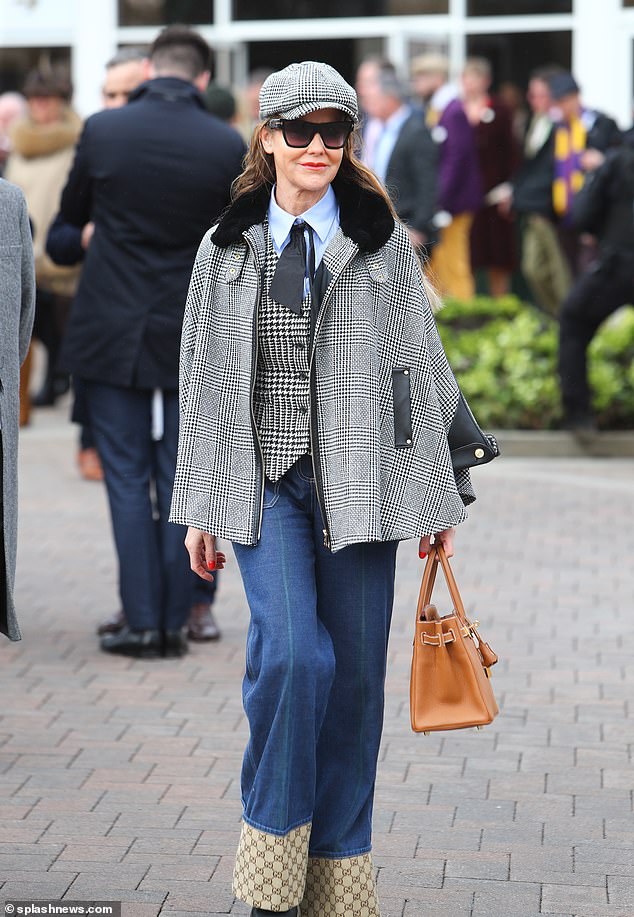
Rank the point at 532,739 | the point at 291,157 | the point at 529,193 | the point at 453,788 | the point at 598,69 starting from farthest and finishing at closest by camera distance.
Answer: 1. the point at 598,69
2. the point at 529,193
3. the point at 532,739
4. the point at 453,788
5. the point at 291,157

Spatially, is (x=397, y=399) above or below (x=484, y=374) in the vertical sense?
above

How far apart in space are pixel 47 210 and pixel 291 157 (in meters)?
8.22

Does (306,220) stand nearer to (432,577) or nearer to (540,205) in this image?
Answer: (432,577)

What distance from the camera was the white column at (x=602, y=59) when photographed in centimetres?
1655

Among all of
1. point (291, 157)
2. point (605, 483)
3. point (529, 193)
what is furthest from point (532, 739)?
point (529, 193)

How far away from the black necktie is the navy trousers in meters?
2.68

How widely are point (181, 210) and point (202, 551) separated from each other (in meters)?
2.66

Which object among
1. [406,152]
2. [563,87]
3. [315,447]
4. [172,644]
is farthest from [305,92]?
[563,87]

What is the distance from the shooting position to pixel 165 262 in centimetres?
607

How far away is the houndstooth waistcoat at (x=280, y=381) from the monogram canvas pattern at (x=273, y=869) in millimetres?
752

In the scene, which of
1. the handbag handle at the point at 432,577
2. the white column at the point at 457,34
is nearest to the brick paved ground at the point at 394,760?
the handbag handle at the point at 432,577

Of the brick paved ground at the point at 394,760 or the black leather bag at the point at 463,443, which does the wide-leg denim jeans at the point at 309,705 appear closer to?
the black leather bag at the point at 463,443

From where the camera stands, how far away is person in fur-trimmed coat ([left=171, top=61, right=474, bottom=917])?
3416 millimetres

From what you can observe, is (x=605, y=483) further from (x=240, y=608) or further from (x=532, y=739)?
(x=532, y=739)
